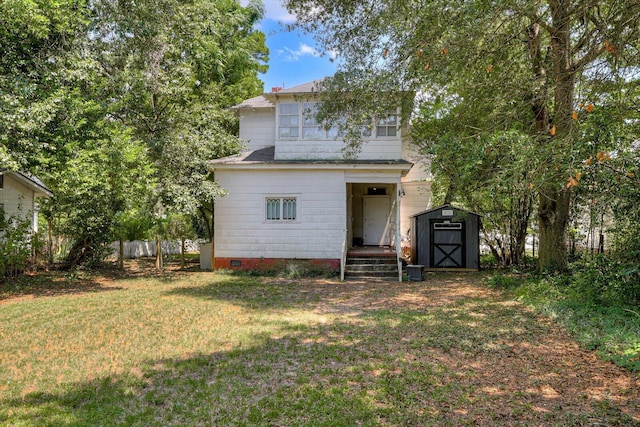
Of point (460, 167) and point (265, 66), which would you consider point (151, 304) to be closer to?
point (460, 167)

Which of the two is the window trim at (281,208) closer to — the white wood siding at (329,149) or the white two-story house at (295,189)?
the white two-story house at (295,189)

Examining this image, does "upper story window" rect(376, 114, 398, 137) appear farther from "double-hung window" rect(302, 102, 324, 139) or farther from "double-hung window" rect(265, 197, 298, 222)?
"double-hung window" rect(265, 197, 298, 222)

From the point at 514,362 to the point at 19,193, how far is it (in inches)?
643

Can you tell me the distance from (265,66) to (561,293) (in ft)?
81.0

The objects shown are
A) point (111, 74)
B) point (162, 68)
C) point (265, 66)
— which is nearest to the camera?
point (111, 74)

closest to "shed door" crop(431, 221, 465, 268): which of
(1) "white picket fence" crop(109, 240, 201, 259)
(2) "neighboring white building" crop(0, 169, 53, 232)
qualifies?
(1) "white picket fence" crop(109, 240, 201, 259)

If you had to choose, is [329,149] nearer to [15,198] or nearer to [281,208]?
[281,208]

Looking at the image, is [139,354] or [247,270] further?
[247,270]

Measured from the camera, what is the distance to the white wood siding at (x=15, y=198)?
13305 mm

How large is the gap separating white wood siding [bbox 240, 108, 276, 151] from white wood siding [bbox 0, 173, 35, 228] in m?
7.85

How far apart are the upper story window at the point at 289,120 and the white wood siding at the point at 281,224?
4.66 feet

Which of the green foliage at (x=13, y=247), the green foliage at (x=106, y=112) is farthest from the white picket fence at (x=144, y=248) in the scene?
the green foliage at (x=13, y=247)

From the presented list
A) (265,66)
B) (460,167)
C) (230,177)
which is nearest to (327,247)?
(230,177)

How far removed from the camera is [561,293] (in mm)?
8234
